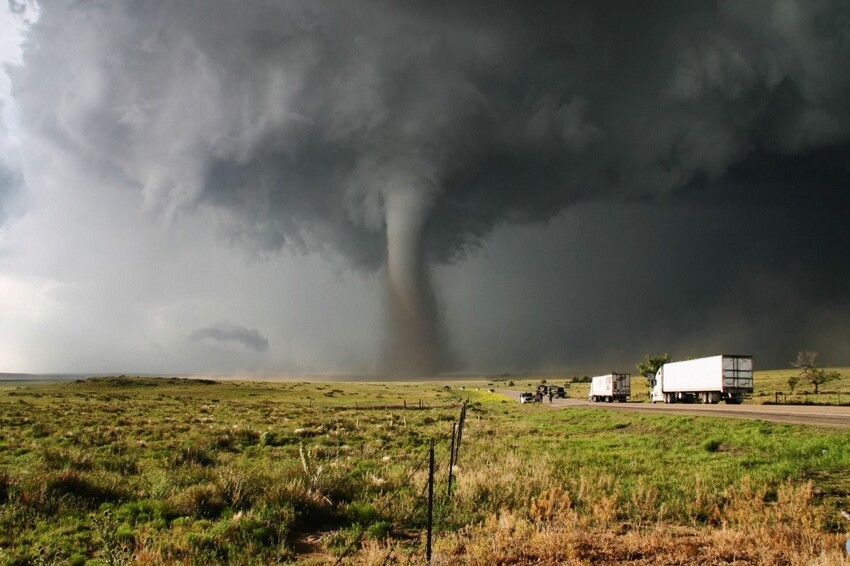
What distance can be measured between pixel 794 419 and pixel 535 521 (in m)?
24.5

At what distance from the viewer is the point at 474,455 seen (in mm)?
20688

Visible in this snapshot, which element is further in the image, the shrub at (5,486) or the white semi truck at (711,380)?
the white semi truck at (711,380)

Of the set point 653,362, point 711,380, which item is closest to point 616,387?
point 711,380

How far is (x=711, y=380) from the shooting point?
5138cm

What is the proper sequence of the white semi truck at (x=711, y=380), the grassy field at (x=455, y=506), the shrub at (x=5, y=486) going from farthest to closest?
the white semi truck at (x=711, y=380)
the shrub at (x=5, y=486)
the grassy field at (x=455, y=506)

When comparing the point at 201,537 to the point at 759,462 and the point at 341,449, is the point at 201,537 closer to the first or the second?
the point at 341,449

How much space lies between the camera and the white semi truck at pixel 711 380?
163ft

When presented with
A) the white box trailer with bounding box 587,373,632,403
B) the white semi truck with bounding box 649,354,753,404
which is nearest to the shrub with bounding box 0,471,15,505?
the white semi truck with bounding box 649,354,753,404

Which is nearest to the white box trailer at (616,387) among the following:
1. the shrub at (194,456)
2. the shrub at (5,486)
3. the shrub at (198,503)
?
the shrub at (194,456)

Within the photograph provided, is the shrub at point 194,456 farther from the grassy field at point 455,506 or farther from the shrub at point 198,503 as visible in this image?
the shrub at point 198,503

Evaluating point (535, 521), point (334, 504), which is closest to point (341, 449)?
point (334, 504)

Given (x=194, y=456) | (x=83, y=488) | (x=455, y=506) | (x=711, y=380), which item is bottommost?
(x=194, y=456)

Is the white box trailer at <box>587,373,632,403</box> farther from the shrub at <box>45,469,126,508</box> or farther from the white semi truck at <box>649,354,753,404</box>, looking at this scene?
the shrub at <box>45,469,126,508</box>

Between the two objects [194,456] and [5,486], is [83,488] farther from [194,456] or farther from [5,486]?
[194,456]
